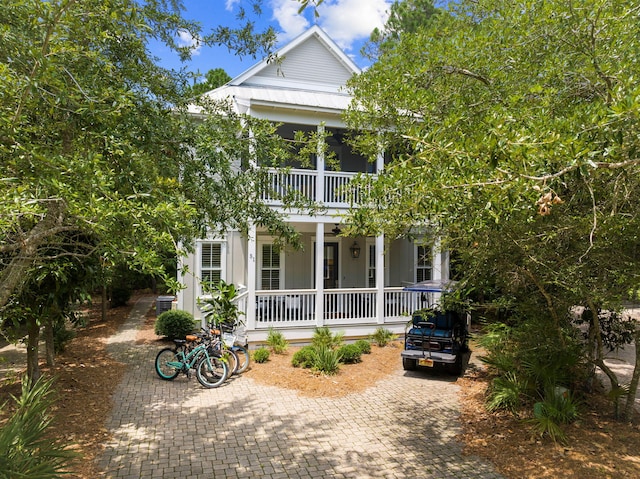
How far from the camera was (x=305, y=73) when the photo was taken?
50.0 ft

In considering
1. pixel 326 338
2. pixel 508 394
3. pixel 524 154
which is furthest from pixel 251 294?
pixel 524 154

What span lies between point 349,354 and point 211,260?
19.1ft

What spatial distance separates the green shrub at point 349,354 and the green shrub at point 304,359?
0.73m

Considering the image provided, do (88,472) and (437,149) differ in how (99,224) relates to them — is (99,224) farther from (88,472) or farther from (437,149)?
(88,472)

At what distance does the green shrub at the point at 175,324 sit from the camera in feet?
41.5

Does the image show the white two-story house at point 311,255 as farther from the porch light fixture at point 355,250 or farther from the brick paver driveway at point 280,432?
the brick paver driveway at point 280,432

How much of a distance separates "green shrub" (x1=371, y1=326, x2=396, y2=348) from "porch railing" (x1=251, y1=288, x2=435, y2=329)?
0.41 m

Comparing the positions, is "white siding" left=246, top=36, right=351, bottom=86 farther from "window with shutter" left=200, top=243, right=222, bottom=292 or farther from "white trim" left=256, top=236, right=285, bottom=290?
"window with shutter" left=200, top=243, right=222, bottom=292

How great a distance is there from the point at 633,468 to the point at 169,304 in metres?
14.5

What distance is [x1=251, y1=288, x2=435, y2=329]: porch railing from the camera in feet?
39.5

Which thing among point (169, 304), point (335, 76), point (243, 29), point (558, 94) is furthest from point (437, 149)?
point (169, 304)

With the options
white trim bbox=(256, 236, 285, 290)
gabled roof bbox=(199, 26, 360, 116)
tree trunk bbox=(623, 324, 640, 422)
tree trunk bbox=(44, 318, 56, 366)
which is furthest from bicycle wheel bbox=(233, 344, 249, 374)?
gabled roof bbox=(199, 26, 360, 116)

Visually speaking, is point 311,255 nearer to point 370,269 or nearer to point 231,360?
point 370,269

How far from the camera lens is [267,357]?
10273 mm
